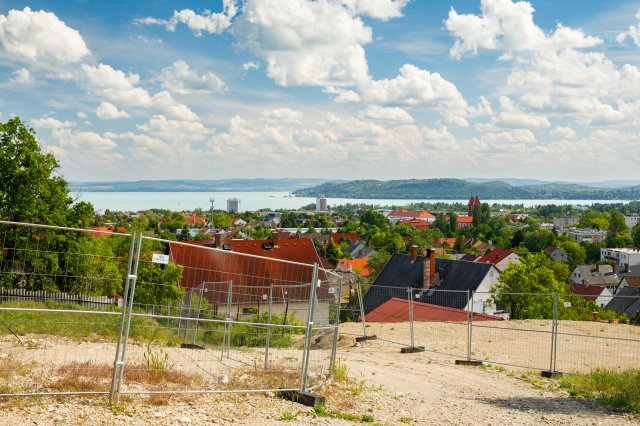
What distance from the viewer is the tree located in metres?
30.3

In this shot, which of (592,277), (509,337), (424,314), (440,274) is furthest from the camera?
(592,277)

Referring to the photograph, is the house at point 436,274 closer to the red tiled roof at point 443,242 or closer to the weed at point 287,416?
the weed at point 287,416

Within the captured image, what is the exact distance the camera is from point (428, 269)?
47469mm

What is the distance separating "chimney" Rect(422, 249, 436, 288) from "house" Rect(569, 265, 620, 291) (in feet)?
214

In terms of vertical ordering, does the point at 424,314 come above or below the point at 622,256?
below

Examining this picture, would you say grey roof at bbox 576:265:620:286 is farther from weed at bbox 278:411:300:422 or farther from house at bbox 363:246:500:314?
weed at bbox 278:411:300:422

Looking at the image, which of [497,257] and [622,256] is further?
[622,256]

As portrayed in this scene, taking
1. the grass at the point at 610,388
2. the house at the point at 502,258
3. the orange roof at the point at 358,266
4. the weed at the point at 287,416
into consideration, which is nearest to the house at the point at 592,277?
the house at the point at 502,258

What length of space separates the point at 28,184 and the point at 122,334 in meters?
24.8

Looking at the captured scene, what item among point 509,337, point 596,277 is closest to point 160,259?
point 509,337

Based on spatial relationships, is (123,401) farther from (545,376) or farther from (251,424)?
(545,376)

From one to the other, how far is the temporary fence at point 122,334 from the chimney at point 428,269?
33.6 metres

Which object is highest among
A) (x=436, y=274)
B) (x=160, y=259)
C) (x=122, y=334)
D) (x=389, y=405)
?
(x=160, y=259)

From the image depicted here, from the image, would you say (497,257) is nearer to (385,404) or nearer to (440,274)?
(440,274)
